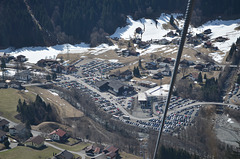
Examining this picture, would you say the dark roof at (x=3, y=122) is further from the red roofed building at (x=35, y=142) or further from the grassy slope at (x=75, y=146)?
the grassy slope at (x=75, y=146)

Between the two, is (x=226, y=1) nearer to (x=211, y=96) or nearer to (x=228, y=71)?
(x=228, y=71)

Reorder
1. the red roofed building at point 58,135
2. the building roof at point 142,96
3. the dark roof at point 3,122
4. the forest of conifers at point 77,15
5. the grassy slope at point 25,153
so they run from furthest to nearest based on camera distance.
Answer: the forest of conifers at point 77,15 → the building roof at point 142,96 → the red roofed building at point 58,135 → the dark roof at point 3,122 → the grassy slope at point 25,153

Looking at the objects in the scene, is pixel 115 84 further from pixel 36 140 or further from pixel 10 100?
pixel 36 140

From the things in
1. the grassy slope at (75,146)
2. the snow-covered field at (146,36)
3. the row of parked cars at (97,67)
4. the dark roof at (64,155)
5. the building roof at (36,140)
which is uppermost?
the snow-covered field at (146,36)

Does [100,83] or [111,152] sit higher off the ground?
[100,83]

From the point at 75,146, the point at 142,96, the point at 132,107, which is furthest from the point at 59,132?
the point at 142,96

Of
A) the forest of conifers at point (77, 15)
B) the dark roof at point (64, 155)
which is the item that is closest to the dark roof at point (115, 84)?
the dark roof at point (64, 155)

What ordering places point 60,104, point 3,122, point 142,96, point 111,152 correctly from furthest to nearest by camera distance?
point 142,96 → point 60,104 → point 3,122 → point 111,152

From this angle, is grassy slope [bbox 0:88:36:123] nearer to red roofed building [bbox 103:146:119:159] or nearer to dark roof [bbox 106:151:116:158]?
red roofed building [bbox 103:146:119:159]
